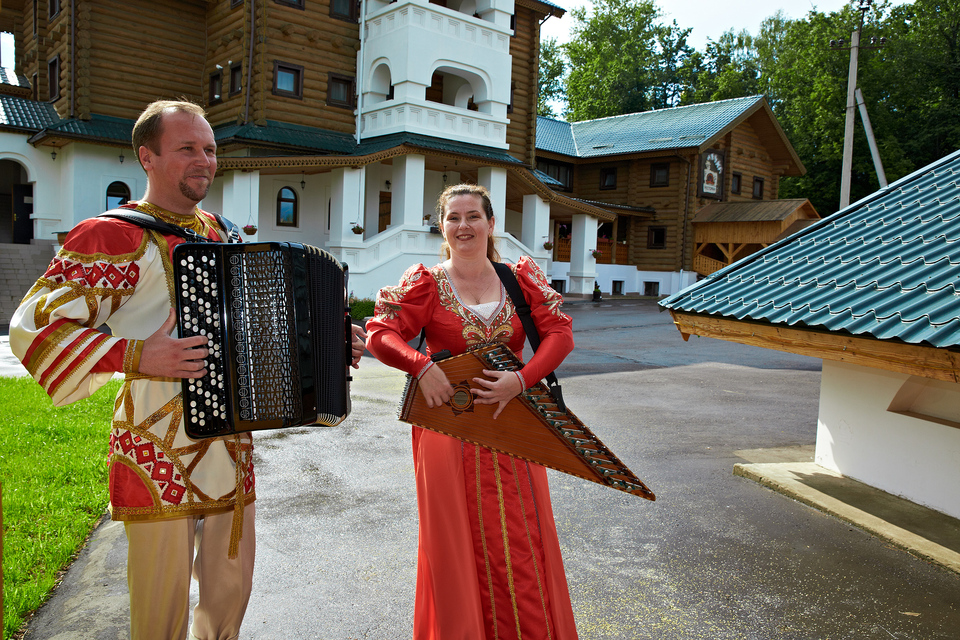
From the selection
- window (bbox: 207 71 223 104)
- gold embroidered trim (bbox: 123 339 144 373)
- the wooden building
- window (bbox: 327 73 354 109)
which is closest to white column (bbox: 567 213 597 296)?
the wooden building

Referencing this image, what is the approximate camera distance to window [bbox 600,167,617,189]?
34.6m

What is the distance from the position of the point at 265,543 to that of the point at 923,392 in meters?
5.23

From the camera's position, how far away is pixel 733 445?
775cm

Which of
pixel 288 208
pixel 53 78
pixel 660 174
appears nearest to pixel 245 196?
pixel 288 208

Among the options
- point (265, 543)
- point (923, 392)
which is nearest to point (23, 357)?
point (265, 543)

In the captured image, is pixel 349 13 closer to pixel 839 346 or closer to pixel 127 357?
pixel 839 346

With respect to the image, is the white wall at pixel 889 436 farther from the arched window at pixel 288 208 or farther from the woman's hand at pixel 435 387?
the arched window at pixel 288 208

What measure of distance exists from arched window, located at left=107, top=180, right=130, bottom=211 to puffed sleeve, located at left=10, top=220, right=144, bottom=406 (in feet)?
71.3

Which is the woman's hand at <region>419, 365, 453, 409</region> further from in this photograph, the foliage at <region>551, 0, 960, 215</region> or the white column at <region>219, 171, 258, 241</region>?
the foliage at <region>551, 0, 960, 215</region>

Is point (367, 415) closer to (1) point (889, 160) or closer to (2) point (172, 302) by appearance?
(2) point (172, 302)

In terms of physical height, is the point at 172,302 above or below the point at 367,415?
above

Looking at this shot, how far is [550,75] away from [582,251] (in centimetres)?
3540

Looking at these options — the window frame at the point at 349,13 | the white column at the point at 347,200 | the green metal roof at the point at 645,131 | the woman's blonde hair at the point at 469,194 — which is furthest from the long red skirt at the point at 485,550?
the green metal roof at the point at 645,131

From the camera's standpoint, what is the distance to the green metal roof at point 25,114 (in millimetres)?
21484
